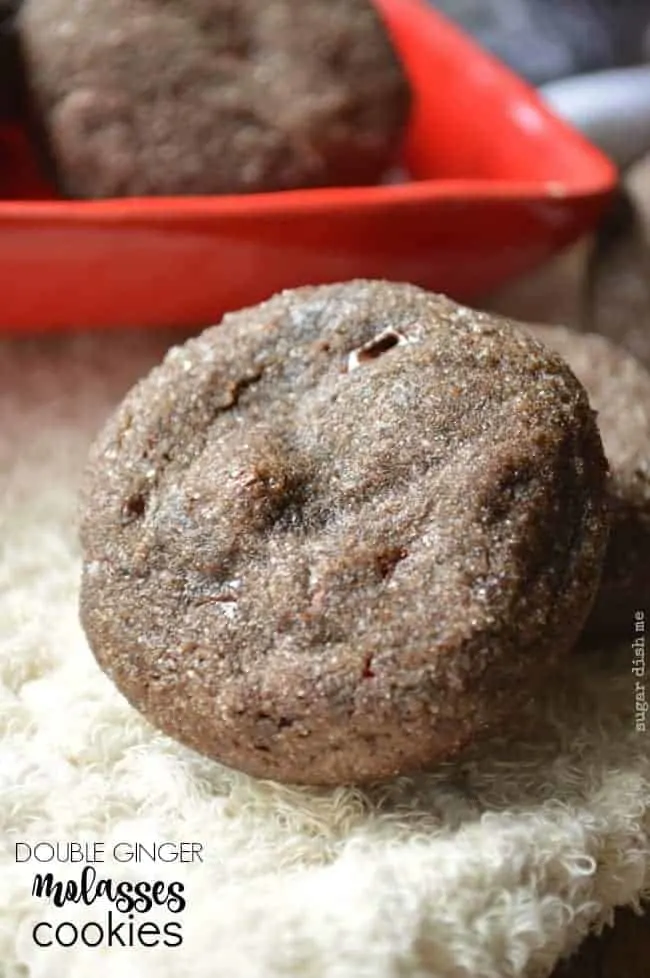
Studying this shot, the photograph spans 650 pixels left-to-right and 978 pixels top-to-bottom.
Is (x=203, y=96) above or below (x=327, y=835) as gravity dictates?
above

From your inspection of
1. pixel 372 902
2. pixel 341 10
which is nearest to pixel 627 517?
pixel 372 902

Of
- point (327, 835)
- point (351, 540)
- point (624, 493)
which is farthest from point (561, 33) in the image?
point (327, 835)

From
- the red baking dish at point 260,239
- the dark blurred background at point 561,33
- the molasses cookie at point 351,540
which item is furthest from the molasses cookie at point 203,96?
the dark blurred background at point 561,33

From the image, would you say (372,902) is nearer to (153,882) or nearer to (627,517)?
(153,882)

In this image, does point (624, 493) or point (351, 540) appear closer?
point (351, 540)

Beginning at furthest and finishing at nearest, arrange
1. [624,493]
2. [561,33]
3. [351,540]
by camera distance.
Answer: [561,33] < [624,493] < [351,540]

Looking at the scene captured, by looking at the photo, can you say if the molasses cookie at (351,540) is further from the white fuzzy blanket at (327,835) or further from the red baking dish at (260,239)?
the red baking dish at (260,239)

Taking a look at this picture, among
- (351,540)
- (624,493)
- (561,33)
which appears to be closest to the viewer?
(351,540)

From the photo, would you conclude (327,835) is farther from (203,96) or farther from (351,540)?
(203,96)
